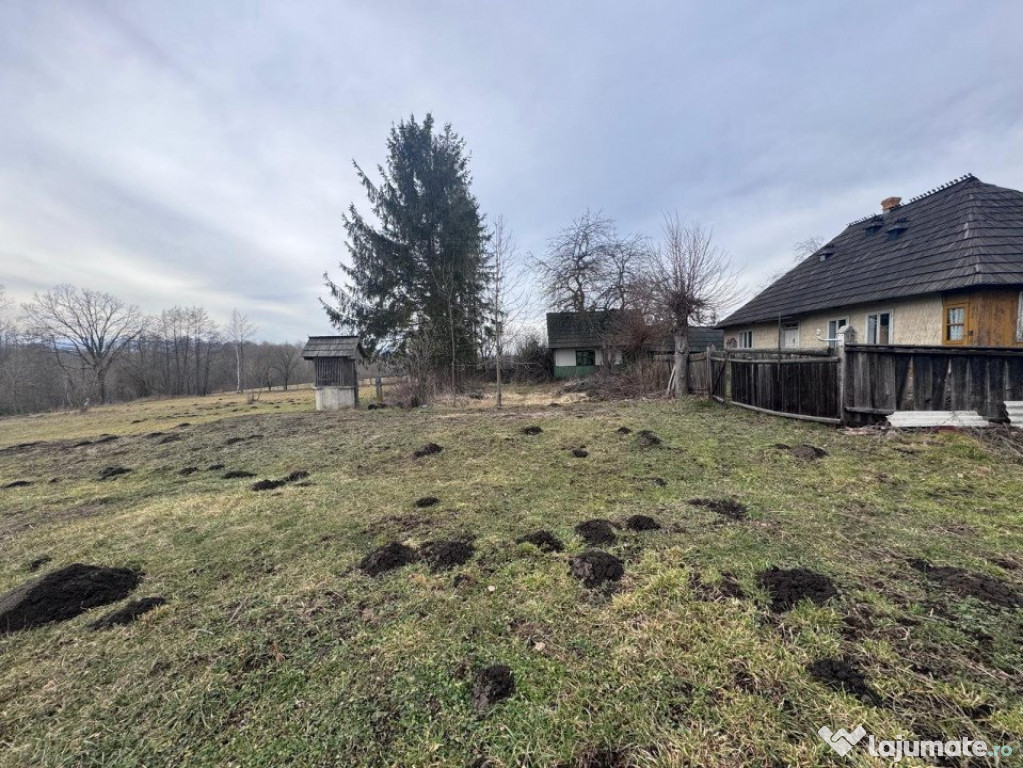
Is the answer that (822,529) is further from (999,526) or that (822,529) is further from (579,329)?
(579,329)

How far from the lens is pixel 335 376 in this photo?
1521cm

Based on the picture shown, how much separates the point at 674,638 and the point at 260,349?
62028 mm

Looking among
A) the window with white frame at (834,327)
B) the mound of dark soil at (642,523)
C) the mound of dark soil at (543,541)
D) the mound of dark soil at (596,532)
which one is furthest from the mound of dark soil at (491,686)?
the window with white frame at (834,327)

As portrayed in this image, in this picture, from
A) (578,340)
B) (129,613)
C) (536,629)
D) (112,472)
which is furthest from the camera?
(578,340)

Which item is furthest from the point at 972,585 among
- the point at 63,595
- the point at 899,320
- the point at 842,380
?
the point at 899,320

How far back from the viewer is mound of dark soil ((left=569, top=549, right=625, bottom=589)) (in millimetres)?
2740

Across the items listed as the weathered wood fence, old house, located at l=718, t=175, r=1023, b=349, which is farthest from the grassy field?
old house, located at l=718, t=175, r=1023, b=349

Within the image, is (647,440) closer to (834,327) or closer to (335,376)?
(834,327)

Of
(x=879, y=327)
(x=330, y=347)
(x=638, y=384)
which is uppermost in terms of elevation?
(x=330, y=347)

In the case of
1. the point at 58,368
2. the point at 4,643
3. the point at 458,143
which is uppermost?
the point at 458,143

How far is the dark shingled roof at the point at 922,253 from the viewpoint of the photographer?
29.3 ft

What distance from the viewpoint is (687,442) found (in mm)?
6453

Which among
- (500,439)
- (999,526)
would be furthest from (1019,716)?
(500,439)

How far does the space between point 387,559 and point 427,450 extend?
3.79 m
